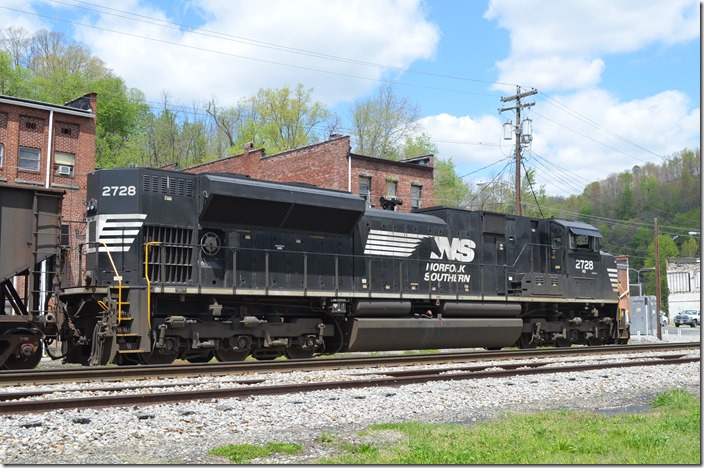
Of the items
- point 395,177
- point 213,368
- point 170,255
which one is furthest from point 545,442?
point 395,177

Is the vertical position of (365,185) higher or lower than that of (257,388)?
higher

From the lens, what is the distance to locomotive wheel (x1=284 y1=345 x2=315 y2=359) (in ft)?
52.1

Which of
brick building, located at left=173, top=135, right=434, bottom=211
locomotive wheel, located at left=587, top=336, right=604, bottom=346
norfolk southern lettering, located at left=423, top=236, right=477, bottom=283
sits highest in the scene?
brick building, located at left=173, top=135, right=434, bottom=211

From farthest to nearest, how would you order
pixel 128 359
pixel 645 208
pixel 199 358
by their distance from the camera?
pixel 645 208, pixel 199 358, pixel 128 359

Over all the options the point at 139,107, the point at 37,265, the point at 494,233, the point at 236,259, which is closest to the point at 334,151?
the point at 494,233

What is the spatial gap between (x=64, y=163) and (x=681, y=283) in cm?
7485

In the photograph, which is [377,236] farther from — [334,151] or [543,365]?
[334,151]

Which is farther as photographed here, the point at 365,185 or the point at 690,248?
the point at 690,248

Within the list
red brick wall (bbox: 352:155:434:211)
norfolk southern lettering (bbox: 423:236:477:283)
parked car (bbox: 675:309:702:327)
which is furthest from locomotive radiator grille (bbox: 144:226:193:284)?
parked car (bbox: 675:309:702:327)

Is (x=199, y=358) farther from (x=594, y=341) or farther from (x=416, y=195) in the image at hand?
(x=416, y=195)

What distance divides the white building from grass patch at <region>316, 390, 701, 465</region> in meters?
81.4

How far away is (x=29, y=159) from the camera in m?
30.0

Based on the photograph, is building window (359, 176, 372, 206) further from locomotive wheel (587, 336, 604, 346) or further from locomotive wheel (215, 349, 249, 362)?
locomotive wheel (215, 349, 249, 362)

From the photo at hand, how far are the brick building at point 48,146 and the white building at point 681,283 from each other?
7230cm
